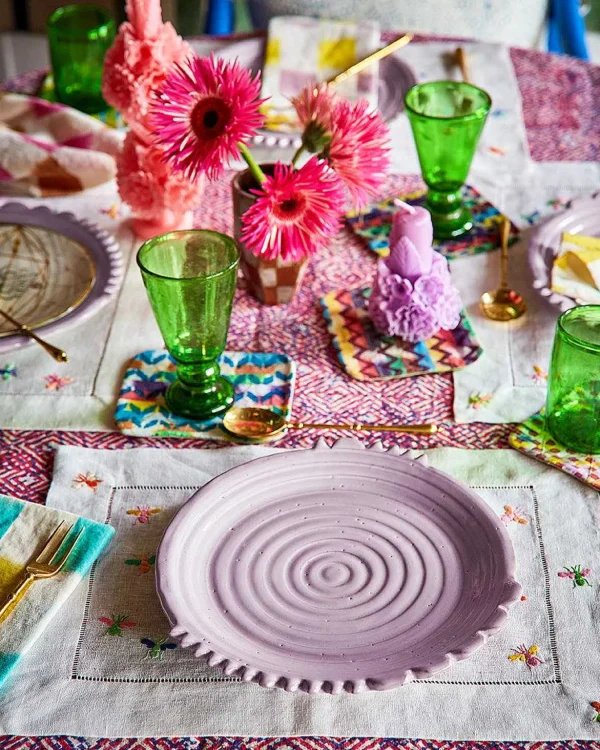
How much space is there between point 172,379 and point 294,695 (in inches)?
17.0

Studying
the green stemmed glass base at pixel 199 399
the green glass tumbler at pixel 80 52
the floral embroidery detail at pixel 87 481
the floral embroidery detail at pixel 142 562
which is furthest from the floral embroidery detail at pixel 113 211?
the floral embroidery detail at pixel 142 562

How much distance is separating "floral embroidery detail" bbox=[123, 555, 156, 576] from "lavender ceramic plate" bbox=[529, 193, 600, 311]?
1.89ft

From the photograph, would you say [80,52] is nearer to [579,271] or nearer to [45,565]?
[579,271]

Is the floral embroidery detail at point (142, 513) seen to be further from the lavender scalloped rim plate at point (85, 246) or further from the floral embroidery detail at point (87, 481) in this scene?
the lavender scalloped rim plate at point (85, 246)

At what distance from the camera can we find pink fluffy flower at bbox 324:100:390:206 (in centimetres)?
107

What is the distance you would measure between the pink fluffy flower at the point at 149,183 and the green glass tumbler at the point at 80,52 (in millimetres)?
412

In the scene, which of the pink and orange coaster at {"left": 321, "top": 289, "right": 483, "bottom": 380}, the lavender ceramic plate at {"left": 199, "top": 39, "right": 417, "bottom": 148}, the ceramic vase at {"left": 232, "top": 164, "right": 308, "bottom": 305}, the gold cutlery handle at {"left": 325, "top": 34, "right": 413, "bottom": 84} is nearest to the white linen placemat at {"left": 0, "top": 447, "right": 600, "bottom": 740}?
the pink and orange coaster at {"left": 321, "top": 289, "right": 483, "bottom": 380}

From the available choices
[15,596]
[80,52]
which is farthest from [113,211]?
[15,596]

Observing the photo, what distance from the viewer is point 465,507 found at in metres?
0.87

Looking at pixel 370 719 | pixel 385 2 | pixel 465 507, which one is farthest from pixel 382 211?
pixel 385 2

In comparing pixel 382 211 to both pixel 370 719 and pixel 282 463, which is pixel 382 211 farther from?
pixel 370 719

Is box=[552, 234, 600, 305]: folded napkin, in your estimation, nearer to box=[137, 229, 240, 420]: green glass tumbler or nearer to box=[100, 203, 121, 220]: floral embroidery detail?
box=[137, 229, 240, 420]: green glass tumbler

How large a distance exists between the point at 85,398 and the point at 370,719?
0.50 metres

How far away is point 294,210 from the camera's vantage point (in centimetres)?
104
